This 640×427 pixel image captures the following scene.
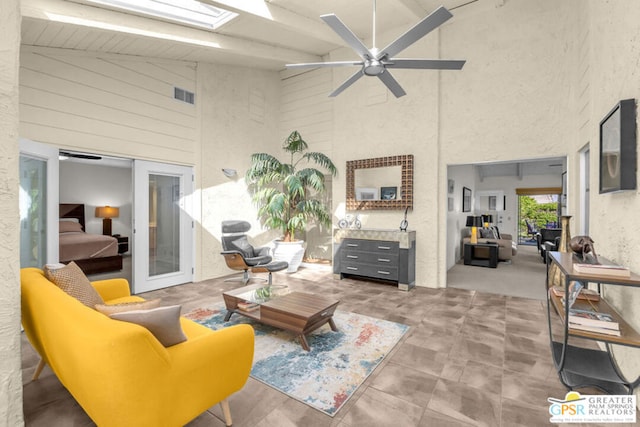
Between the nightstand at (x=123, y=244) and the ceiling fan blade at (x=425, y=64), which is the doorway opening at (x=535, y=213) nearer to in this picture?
the ceiling fan blade at (x=425, y=64)

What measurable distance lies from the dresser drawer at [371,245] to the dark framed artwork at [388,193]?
83 cm

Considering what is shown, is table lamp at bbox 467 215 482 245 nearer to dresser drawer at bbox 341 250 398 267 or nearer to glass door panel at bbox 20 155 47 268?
dresser drawer at bbox 341 250 398 267

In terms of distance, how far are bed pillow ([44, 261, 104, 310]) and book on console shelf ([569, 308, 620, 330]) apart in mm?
3247

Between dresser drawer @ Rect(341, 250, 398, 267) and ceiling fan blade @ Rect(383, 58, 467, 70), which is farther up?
ceiling fan blade @ Rect(383, 58, 467, 70)

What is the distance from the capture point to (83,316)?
1.39 metres

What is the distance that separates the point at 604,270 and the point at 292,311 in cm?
227

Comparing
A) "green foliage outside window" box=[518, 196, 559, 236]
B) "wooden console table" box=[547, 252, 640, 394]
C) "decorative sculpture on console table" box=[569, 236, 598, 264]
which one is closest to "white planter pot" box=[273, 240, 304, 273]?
"wooden console table" box=[547, 252, 640, 394]

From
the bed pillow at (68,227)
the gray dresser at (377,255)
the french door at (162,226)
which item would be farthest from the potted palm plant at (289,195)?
the bed pillow at (68,227)

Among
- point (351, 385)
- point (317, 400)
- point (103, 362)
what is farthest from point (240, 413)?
point (103, 362)

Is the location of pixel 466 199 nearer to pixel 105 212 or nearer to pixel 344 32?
pixel 344 32

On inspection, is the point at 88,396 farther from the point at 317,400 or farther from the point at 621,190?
the point at 621,190

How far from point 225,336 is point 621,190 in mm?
2767

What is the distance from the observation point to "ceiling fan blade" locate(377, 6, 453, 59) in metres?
2.06

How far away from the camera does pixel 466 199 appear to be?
781 centimetres
